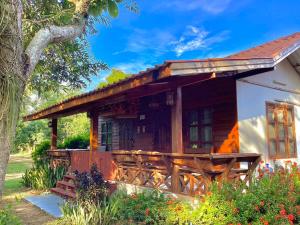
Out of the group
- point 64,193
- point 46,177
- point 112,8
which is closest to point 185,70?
point 112,8

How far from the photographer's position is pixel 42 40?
3795 mm

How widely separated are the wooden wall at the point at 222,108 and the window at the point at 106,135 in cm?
630

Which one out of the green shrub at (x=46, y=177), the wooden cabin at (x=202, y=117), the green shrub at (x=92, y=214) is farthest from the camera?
the green shrub at (x=46, y=177)

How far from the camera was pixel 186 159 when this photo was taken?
576cm

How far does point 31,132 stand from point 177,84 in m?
30.2

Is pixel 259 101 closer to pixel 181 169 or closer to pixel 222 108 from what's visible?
pixel 222 108

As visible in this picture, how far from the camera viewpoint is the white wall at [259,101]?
8.10 m

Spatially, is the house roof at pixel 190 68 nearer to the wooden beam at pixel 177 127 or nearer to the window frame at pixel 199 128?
the wooden beam at pixel 177 127

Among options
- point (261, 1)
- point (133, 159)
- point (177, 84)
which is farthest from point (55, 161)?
point (261, 1)

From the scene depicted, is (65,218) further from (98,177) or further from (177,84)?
(177,84)

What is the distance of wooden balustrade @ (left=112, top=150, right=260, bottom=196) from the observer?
209 inches

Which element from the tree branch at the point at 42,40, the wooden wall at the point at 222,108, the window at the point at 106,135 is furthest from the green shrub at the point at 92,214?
the window at the point at 106,135

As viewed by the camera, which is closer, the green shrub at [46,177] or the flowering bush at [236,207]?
the flowering bush at [236,207]

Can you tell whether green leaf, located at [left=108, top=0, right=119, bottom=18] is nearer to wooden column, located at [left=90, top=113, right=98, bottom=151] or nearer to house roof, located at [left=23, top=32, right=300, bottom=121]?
house roof, located at [left=23, top=32, right=300, bottom=121]
